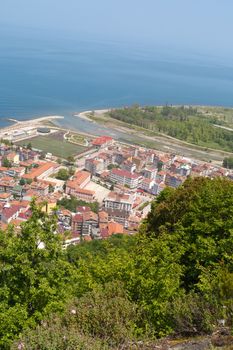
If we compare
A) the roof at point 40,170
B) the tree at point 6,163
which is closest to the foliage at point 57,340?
the roof at point 40,170

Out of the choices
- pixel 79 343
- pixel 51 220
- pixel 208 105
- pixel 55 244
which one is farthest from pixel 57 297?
pixel 208 105

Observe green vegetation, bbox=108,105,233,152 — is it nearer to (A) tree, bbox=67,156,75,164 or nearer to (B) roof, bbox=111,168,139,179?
(B) roof, bbox=111,168,139,179

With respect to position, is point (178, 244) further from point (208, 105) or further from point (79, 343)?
point (208, 105)

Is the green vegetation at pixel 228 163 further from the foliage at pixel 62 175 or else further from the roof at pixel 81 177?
the foliage at pixel 62 175

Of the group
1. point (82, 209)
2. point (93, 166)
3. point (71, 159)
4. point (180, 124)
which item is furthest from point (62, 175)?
point (180, 124)

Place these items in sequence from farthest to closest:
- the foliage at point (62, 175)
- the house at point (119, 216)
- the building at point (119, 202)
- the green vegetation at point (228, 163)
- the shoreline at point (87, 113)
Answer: the shoreline at point (87, 113) → the green vegetation at point (228, 163) → the foliage at point (62, 175) → the building at point (119, 202) → the house at point (119, 216)

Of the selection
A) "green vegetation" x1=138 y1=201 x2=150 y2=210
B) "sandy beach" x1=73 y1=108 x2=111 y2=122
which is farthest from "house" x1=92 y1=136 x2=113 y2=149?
"green vegetation" x1=138 y1=201 x2=150 y2=210
